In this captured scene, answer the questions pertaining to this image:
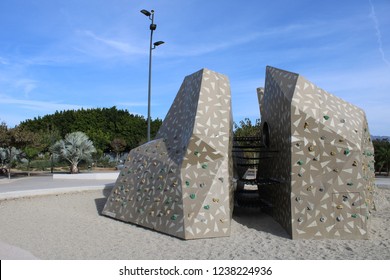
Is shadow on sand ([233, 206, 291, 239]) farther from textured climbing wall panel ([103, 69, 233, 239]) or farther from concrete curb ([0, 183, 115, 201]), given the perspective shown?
concrete curb ([0, 183, 115, 201])

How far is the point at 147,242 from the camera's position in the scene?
889 cm

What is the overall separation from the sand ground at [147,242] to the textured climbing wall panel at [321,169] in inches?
19.2

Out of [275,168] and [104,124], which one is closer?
[275,168]

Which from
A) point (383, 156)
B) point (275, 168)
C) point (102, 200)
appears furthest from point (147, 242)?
point (383, 156)

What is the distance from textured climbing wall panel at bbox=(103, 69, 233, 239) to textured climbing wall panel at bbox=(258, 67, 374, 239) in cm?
178

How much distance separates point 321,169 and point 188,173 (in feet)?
11.8

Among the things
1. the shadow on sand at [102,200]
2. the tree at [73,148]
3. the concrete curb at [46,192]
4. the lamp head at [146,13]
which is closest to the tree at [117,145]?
the tree at [73,148]

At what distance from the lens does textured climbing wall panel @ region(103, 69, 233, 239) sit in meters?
9.28

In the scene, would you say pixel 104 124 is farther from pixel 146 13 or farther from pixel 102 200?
pixel 102 200

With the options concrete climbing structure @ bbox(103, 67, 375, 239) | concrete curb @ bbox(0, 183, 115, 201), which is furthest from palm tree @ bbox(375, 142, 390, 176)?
concrete curb @ bbox(0, 183, 115, 201)

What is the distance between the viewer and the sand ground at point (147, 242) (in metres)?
7.89

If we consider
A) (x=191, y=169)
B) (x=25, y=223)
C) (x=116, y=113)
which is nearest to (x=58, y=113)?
(x=116, y=113)

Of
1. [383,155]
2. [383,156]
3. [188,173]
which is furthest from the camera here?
[383,156]

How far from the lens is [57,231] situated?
10.1 m
